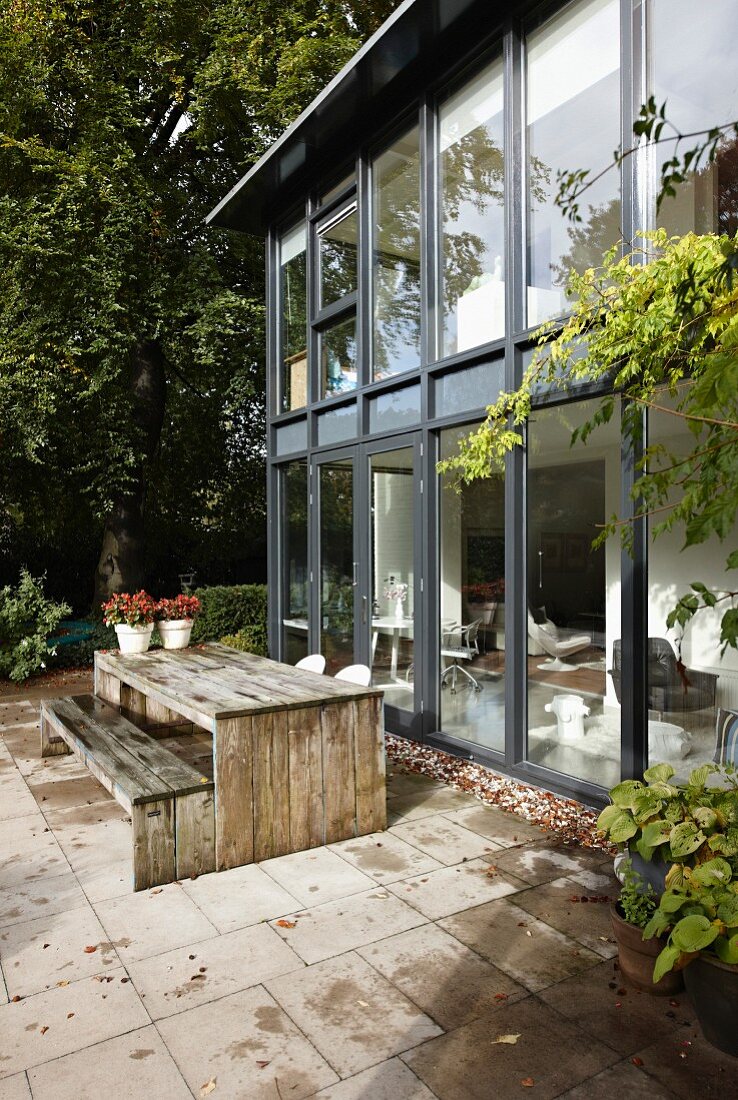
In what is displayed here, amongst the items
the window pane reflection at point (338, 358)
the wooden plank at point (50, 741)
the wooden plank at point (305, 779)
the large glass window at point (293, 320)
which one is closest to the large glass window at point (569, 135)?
the window pane reflection at point (338, 358)

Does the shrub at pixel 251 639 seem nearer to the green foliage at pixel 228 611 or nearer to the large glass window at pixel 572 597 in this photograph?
the green foliage at pixel 228 611

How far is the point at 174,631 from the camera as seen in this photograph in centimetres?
517

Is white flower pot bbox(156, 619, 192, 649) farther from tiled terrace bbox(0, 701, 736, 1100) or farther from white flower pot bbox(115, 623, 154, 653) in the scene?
tiled terrace bbox(0, 701, 736, 1100)

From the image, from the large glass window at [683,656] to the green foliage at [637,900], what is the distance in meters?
1.27

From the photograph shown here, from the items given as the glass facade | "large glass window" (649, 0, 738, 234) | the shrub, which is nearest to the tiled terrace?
the glass facade

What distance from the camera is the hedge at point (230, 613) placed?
9453 millimetres

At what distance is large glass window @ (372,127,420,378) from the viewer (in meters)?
5.41

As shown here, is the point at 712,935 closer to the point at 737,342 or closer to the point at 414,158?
the point at 737,342

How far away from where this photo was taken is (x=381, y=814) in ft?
12.2

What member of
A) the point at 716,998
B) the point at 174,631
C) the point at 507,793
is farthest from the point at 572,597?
the point at 174,631

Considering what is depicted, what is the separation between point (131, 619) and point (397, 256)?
332 cm

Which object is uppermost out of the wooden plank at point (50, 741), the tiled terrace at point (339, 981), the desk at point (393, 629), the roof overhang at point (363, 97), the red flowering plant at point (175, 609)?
the roof overhang at point (363, 97)

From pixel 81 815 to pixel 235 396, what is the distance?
6714 millimetres

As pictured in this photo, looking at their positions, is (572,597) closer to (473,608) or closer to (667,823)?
(473,608)
